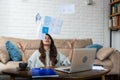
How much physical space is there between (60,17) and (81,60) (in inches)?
112

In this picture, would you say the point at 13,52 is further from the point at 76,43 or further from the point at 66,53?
the point at 76,43

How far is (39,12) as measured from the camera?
481 cm

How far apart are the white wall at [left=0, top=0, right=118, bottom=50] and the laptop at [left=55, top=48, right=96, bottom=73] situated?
8.63 feet

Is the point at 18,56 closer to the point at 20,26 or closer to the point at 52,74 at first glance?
the point at 20,26

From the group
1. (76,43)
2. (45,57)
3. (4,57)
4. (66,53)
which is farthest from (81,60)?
(76,43)

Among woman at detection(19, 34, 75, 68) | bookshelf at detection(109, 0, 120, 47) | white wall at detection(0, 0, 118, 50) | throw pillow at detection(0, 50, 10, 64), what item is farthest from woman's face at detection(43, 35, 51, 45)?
bookshelf at detection(109, 0, 120, 47)

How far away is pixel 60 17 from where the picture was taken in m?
4.93

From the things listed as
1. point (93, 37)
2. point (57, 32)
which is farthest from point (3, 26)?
point (93, 37)

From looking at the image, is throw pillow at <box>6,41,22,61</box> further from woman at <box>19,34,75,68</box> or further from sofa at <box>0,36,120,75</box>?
woman at <box>19,34,75,68</box>

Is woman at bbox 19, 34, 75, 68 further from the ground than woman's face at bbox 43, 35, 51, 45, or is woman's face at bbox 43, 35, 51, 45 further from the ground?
woman's face at bbox 43, 35, 51, 45

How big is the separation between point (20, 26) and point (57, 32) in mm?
810

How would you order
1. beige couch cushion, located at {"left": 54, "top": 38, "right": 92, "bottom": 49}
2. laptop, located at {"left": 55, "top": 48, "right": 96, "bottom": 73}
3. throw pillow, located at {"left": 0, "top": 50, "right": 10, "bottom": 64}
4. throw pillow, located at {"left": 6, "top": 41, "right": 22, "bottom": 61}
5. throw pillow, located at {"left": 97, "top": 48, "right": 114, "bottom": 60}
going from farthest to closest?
beige couch cushion, located at {"left": 54, "top": 38, "right": 92, "bottom": 49}
throw pillow, located at {"left": 97, "top": 48, "right": 114, "bottom": 60}
throw pillow, located at {"left": 6, "top": 41, "right": 22, "bottom": 61}
throw pillow, located at {"left": 0, "top": 50, "right": 10, "bottom": 64}
laptop, located at {"left": 55, "top": 48, "right": 96, "bottom": 73}

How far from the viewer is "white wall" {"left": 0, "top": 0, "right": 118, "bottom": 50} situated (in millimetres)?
4656

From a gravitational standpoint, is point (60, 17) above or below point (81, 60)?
above
